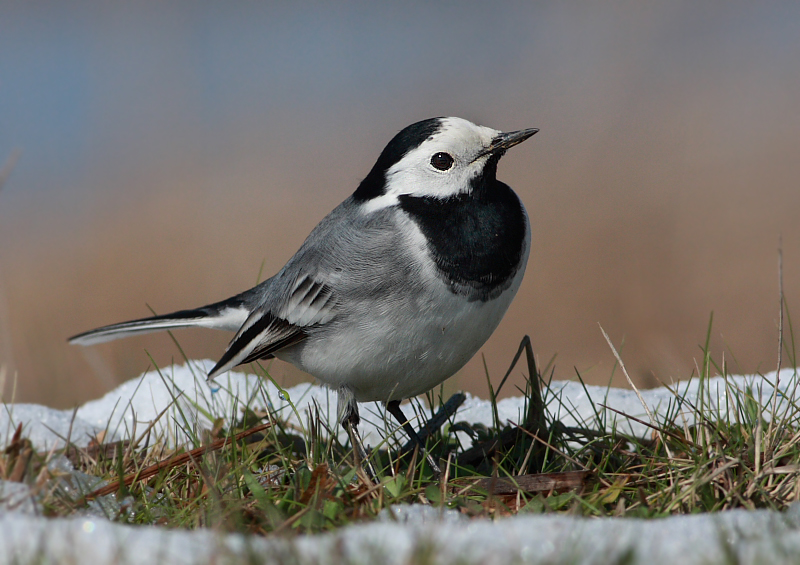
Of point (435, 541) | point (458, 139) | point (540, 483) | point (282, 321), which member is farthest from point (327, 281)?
point (435, 541)

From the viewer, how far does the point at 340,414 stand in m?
4.05

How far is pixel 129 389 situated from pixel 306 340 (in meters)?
1.77

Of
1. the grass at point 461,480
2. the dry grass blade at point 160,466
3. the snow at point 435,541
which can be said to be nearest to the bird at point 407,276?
the grass at point 461,480

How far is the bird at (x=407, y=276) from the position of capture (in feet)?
11.9

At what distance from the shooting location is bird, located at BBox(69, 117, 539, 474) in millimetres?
3629

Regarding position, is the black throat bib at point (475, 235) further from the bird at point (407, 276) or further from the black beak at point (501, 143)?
the black beak at point (501, 143)

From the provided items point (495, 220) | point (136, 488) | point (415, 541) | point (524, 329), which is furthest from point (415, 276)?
point (524, 329)

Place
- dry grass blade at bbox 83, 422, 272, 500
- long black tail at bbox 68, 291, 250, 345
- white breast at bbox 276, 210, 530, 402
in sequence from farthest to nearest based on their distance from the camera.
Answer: long black tail at bbox 68, 291, 250, 345 < white breast at bbox 276, 210, 530, 402 < dry grass blade at bbox 83, 422, 272, 500

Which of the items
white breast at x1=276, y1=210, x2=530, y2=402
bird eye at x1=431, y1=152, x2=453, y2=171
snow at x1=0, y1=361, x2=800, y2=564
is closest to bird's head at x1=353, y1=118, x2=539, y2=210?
bird eye at x1=431, y1=152, x2=453, y2=171

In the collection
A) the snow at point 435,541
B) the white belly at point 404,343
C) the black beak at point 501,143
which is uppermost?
the black beak at point 501,143

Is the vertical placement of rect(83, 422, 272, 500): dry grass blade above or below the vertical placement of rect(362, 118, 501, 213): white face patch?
below

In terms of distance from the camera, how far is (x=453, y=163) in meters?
3.93

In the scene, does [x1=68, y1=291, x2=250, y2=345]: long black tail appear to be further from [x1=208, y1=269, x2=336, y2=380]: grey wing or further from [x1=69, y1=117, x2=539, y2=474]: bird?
[x1=69, y1=117, x2=539, y2=474]: bird

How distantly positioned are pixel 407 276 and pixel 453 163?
27.3 inches
